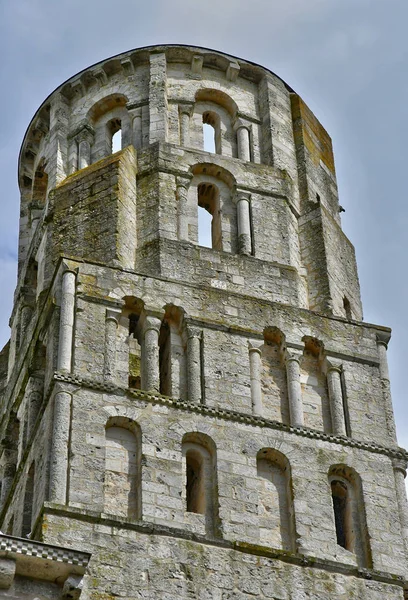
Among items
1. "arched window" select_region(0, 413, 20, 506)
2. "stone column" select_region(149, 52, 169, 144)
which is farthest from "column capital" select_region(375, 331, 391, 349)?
"arched window" select_region(0, 413, 20, 506)

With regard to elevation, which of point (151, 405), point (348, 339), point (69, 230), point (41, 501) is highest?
point (69, 230)

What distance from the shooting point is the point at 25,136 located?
39.4m

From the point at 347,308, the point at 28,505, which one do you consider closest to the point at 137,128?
the point at 347,308

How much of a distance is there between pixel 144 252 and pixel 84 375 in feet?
12.4

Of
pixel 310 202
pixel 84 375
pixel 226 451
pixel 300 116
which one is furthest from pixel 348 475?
pixel 300 116

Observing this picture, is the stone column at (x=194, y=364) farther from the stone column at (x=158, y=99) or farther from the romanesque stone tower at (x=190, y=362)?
the stone column at (x=158, y=99)

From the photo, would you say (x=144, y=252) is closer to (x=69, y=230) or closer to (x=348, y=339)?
(x=69, y=230)

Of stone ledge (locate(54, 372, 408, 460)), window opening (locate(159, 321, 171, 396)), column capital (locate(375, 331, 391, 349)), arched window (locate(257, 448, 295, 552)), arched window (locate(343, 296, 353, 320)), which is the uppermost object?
arched window (locate(343, 296, 353, 320))

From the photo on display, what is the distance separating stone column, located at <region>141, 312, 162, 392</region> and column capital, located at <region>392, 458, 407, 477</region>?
4.11 metres

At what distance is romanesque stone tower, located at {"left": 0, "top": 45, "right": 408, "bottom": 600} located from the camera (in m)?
29.1

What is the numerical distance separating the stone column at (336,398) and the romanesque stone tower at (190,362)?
1.5 inches

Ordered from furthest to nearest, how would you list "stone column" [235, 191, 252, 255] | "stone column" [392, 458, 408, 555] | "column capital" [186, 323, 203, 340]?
"stone column" [235, 191, 252, 255], "column capital" [186, 323, 203, 340], "stone column" [392, 458, 408, 555]

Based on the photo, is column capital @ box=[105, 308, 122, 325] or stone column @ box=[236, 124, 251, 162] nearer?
column capital @ box=[105, 308, 122, 325]

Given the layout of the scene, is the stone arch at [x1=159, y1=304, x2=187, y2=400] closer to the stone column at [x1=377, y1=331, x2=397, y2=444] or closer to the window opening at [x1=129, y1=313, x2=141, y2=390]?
the window opening at [x1=129, y1=313, x2=141, y2=390]
